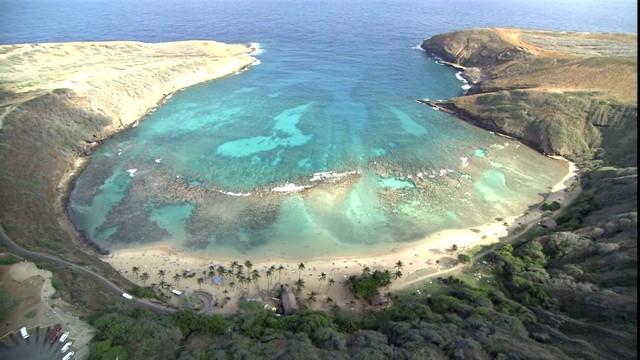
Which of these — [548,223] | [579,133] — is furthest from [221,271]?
[579,133]

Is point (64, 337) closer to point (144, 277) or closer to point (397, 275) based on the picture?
point (144, 277)

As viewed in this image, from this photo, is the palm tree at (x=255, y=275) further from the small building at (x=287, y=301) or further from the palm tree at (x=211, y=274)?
the palm tree at (x=211, y=274)

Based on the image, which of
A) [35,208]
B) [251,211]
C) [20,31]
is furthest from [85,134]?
[20,31]

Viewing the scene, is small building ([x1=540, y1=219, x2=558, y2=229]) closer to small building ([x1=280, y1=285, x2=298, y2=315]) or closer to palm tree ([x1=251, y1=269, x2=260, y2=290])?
small building ([x1=280, y1=285, x2=298, y2=315])

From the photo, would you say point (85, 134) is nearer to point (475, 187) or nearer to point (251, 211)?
point (251, 211)

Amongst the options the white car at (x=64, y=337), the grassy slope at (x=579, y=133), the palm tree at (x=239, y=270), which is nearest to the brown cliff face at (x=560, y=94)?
the grassy slope at (x=579, y=133)

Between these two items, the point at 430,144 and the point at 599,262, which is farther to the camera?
the point at 430,144
